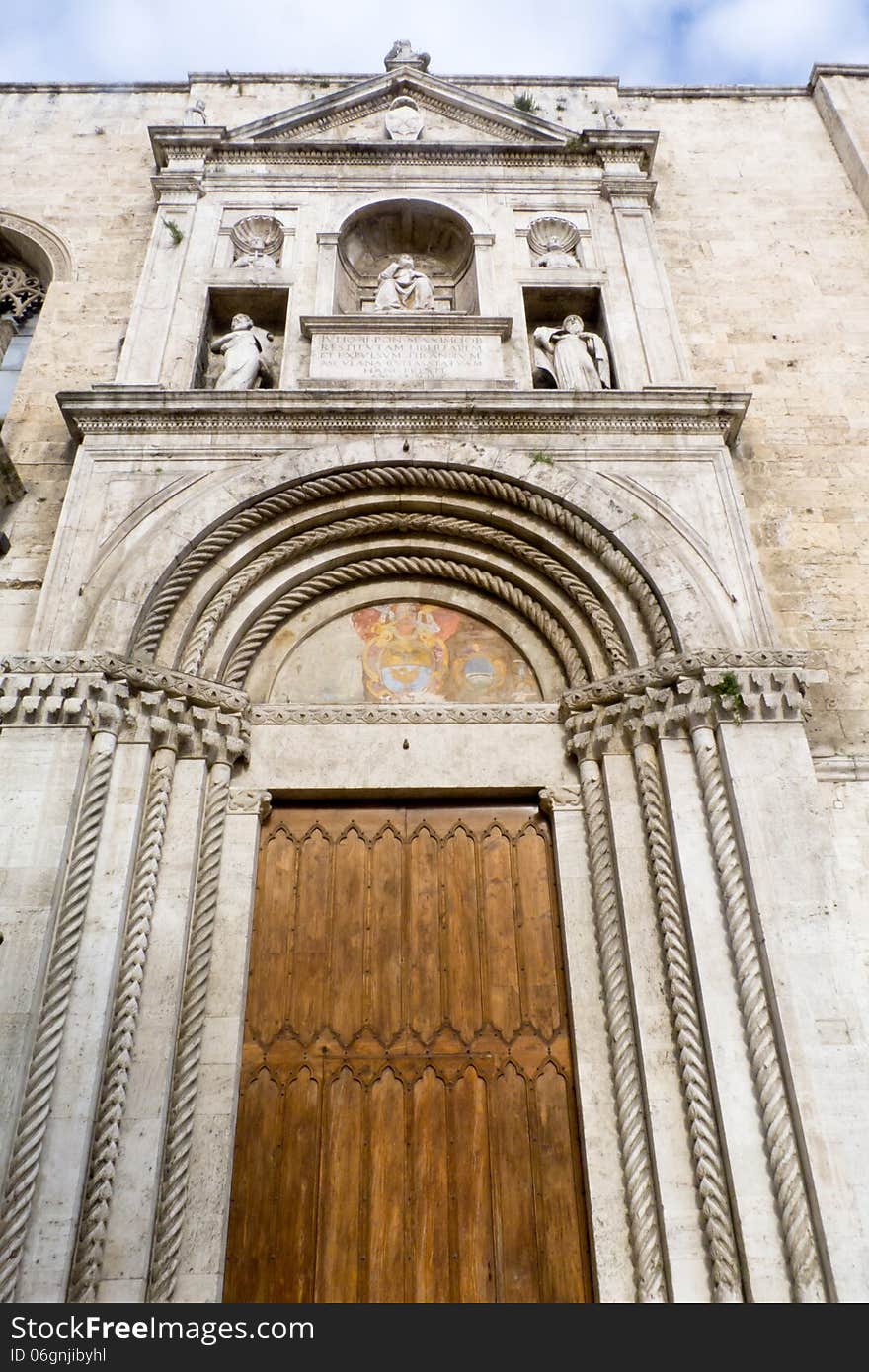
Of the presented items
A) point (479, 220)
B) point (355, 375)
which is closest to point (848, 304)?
point (479, 220)

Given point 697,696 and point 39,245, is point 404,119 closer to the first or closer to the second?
point 39,245

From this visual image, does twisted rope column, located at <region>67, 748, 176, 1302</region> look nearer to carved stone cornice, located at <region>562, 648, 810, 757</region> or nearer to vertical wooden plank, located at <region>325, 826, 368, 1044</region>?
vertical wooden plank, located at <region>325, 826, 368, 1044</region>

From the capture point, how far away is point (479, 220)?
845 cm

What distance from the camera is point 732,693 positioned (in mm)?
5488

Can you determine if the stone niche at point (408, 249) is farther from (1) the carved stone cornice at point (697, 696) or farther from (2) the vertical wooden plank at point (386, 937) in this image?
(2) the vertical wooden plank at point (386, 937)

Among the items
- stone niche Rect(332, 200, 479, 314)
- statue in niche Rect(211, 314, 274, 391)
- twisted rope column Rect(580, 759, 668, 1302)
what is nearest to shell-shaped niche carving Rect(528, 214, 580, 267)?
stone niche Rect(332, 200, 479, 314)

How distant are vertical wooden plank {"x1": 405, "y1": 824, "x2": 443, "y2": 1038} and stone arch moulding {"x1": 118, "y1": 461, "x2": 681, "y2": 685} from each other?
1.48 meters

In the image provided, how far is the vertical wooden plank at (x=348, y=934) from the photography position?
5.36 metres

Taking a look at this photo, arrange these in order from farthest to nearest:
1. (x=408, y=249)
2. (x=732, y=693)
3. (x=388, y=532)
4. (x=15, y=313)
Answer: (x=15, y=313)
(x=408, y=249)
(x=388, y=532)
(x=732, y=693)

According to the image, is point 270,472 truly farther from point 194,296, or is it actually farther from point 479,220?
point 479,220

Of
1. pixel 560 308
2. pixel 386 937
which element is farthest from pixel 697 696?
pixel 560 308

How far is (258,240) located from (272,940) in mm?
5865

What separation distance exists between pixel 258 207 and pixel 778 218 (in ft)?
15.4

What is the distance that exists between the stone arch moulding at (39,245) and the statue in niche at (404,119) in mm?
3151
